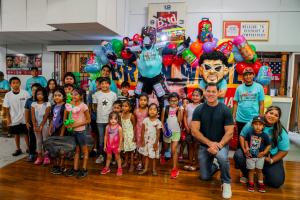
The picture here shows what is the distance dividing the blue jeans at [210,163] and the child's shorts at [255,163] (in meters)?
0.34

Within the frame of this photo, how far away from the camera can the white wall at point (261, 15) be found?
5.65 metres

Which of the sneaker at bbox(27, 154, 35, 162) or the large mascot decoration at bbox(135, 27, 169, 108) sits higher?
the large mascot decoration at bbox(135, 27, 169, 108)

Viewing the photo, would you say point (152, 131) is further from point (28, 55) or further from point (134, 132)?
point (28, 55)

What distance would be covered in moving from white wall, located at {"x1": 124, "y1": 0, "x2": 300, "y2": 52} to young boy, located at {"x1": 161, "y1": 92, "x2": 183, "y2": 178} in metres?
3.22

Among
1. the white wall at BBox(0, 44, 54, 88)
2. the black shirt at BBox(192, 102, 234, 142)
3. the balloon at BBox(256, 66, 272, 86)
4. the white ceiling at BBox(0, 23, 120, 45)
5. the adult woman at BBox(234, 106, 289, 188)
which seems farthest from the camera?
the white wall at BBox(0, 44, 54, 88)

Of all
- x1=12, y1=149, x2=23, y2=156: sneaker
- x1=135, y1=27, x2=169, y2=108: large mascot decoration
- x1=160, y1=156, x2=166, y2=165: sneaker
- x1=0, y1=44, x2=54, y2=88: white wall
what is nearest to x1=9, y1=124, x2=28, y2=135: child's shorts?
x1=12, y1=149, x2=23, y2=156: sneaker

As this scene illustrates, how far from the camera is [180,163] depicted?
3742 millimetres

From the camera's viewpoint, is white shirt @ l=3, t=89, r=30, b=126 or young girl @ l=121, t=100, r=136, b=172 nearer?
young girl @ l=121, t=100, r=136, b=172

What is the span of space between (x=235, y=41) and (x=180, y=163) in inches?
83.6

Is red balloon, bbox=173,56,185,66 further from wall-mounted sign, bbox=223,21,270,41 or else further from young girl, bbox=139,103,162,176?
wall-mounted sign, bbox=223,21,270,41

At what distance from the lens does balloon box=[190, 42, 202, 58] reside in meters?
4.05

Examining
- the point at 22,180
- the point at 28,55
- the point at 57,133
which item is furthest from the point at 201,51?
the point at 28,55

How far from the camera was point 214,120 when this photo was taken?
2775 millimetres

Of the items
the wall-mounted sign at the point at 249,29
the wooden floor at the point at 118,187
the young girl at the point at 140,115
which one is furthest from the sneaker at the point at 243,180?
the wall-mounted sign at the point at 249,29
